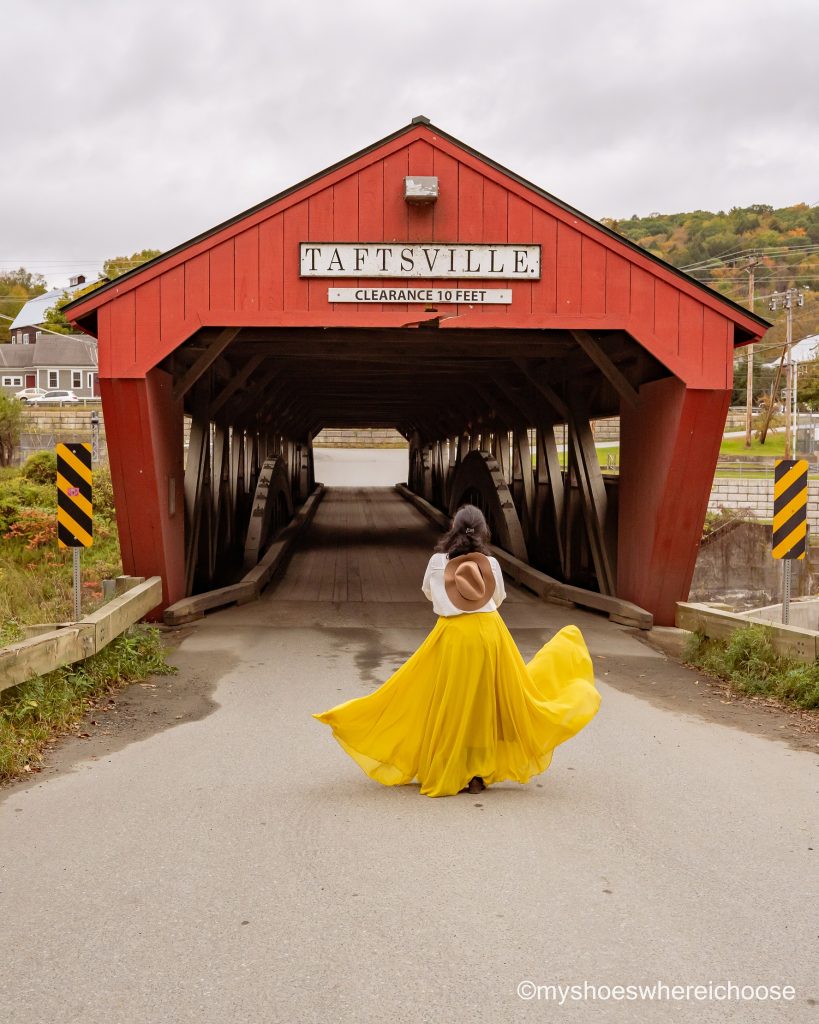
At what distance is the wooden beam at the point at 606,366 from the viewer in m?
Result: 10.8

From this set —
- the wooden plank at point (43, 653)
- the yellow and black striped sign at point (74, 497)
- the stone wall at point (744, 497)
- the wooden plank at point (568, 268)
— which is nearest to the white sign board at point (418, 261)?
the wooden plank at point (568, 268)

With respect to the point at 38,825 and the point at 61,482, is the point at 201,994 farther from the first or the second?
the point at 61,482

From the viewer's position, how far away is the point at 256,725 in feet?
22.8

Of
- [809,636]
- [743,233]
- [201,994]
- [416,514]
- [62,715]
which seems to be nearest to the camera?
[201,994]

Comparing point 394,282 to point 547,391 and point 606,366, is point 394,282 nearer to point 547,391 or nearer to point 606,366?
point 606,366

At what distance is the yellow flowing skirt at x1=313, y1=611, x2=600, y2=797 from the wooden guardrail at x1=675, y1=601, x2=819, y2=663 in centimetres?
331

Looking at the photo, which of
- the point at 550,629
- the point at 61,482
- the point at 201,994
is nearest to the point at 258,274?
the point at 61,482

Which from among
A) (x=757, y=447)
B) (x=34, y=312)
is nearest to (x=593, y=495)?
(x=757, y=447)

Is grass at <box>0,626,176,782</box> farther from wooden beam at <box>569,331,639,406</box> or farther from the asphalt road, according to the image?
wooden beam at <box>569,331,639,406</box>

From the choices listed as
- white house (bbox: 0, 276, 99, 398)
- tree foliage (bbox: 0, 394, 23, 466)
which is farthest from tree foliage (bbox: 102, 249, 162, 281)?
tree foliage (bbox: 0, 394, 23, 466)

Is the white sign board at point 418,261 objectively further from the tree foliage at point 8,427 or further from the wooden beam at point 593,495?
the tree foliage at point 8,427

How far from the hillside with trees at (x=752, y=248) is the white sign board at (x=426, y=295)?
84044 millimetres

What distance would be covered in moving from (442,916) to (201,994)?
89 centimetres

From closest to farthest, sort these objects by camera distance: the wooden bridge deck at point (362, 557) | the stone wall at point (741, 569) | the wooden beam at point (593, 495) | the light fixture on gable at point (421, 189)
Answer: the light fixture on gable at point (421, 189)
the wooden beam at point (593, 495)
the wooden bridge deck at point (362, 557)
the stone wall at point (741, 569)
